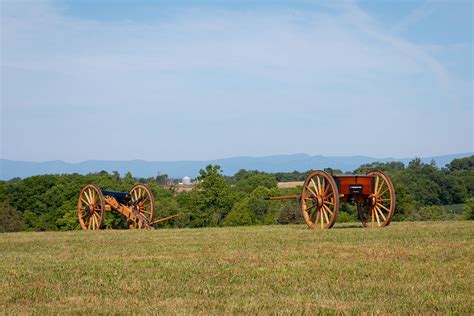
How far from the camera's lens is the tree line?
169ft

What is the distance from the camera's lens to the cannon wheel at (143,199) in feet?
74.8

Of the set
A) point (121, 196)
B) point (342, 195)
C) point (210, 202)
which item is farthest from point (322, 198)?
point (210, 202)

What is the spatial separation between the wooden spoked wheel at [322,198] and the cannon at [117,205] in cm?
581

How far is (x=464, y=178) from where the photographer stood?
253 feet

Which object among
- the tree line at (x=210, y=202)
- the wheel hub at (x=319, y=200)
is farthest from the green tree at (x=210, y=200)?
the wheel hub at (x=319, y=200)

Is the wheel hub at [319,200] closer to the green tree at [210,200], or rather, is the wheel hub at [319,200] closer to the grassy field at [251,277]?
the grassy field at [251,277]

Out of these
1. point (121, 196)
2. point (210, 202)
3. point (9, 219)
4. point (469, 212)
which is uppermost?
point (121, 196)

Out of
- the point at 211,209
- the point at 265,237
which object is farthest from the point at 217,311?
the point at 211,209

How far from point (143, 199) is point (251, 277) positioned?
50.0 feet

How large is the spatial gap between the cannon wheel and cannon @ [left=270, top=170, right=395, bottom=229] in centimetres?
631

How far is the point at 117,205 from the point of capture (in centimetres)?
2294

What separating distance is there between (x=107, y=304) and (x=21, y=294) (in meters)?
1.27

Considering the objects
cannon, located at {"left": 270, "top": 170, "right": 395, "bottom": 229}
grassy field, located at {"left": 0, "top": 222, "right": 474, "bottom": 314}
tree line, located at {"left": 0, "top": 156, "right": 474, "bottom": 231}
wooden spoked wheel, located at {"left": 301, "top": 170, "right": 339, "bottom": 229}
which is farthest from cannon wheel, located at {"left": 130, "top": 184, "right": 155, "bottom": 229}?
tree line, located at {"left": 0, "top": 156, "right": 474, "bottom": 231}

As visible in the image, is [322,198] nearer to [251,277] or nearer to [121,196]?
[121,196]
